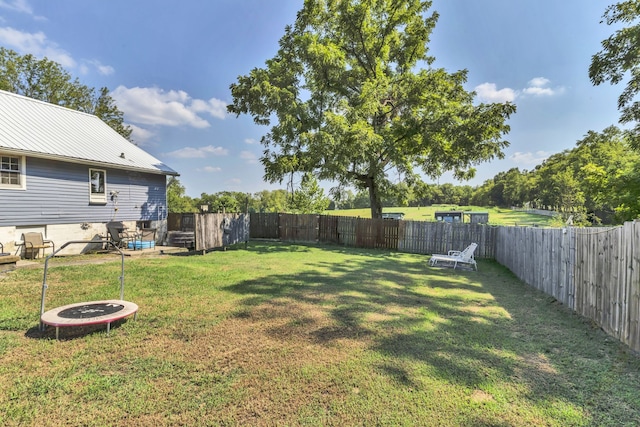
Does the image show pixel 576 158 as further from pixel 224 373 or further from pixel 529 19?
pixel 224 373

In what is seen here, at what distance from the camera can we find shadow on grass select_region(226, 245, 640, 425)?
3.10m

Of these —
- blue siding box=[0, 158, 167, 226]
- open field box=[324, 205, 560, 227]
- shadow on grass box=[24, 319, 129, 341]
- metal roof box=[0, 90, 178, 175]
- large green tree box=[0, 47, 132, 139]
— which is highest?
large green tree box=[0, 47, 132, 139]

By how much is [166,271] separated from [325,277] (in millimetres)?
4274

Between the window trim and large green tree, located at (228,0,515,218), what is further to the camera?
large green tree, located at (228,0,515,218)

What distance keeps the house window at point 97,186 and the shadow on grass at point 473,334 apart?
30.4 ft

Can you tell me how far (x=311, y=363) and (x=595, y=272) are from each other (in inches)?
183

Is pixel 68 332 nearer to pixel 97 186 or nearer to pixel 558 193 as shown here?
pixel 97 186

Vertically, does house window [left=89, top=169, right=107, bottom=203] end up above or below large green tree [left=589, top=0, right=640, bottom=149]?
below

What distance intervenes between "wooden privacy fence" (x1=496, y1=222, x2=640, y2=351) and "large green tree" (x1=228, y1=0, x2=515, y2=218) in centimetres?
875

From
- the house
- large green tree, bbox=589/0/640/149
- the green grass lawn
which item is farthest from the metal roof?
large green tree, bbox=589/0/640/149

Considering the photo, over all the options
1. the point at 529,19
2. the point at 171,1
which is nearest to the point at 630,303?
the point at 529,19

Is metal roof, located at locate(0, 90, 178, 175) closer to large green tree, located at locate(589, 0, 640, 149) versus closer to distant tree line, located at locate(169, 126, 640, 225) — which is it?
distant tree line, located at locate(169, 126, 640, 225)

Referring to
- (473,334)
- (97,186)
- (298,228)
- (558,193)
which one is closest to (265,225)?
(298,228)

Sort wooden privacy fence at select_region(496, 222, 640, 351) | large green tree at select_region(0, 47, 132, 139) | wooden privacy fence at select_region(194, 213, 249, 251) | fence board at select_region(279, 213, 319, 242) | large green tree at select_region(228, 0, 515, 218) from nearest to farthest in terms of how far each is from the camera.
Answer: wooden privacy fence at select_region(496, 222, 640, 351)
wooden privacy fence at select_region(194, 213, 249, 251)
large green tree at select_region(228, 0, 515, 218)
fence board at select_region(279, 213, 319, 242)
large green tree at select_region(0, 47, 132, 139)
